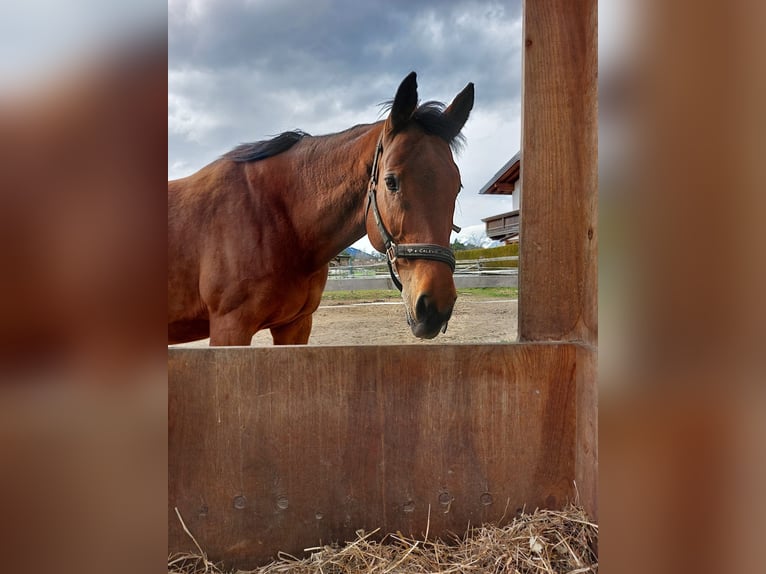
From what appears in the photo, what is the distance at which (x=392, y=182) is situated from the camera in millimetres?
1441

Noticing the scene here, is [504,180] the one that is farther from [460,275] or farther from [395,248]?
[395,248]

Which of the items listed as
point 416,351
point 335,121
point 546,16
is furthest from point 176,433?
point 335,121

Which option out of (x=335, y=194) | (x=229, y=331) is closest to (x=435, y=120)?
(x=335, y=194)

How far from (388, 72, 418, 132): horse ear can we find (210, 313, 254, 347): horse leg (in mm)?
998

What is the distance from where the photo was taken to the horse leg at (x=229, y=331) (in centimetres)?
158

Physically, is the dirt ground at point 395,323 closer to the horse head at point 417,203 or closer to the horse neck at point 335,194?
the horse neck at point 335,194

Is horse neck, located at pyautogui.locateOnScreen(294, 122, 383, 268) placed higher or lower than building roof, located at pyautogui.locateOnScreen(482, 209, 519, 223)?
lower

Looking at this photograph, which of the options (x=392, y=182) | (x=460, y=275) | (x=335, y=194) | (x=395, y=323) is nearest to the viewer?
(x=392, y=182)

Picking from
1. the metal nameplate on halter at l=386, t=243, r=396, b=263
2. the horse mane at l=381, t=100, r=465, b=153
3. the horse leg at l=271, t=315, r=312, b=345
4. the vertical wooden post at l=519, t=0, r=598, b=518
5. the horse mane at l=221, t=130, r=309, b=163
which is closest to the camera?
the vertical wooden post at l=519, t=0, r=598, b=518

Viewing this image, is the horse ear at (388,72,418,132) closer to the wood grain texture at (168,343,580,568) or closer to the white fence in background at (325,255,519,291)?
the wood grain texture at (168,343,580,568)

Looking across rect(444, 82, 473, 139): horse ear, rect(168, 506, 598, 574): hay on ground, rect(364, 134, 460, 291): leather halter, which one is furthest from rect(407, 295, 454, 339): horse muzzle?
rect(444, 82, 473, 139): horse ear

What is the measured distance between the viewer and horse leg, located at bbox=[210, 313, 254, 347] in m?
1.58

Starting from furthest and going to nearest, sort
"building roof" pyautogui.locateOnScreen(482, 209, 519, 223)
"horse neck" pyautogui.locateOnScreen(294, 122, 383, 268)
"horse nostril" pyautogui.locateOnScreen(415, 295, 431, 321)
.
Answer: "building roof" pyautogui.locateOnScreen(482, 209, 519, 223)
"horse neck" pyautogui.locateOnScreen(294, 122, 383, 268)
"horse nostril" pyautogui.locateOnScreen(415, 295, 431, 321)

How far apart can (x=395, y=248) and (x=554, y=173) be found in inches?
26.4
